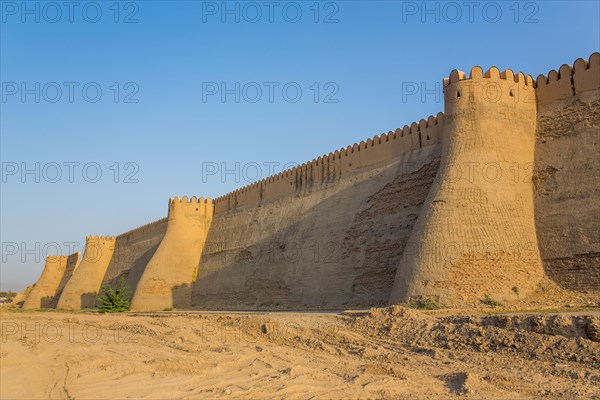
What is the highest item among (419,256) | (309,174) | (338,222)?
(309,174)

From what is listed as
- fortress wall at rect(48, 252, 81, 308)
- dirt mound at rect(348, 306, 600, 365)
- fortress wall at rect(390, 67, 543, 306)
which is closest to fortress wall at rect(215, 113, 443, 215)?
fortress wall at rect(390, 67, 543, 306)

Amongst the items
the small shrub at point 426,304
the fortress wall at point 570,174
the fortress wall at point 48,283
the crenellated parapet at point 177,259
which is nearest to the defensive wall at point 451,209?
the fortress wall at point 570,174

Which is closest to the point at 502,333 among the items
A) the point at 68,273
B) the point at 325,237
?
the point at 325,237

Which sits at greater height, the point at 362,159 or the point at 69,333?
the point at 362,159

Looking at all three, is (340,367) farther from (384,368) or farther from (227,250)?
(227,250)

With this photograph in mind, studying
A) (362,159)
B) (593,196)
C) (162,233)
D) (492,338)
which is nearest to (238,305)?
(362,159)

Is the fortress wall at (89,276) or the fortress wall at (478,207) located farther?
the fortress wall at (89,276)

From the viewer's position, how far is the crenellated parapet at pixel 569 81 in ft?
41.8

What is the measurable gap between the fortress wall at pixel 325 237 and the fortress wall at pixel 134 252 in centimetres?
631

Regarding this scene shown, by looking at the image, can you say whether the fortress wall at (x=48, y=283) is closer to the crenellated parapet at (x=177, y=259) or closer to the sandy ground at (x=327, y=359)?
the crenellated parapet at (x=177, y=259)

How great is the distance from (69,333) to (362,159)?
12.0 meters

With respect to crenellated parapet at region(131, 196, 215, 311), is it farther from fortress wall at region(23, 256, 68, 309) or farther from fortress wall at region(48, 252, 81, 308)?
fortress wall at region(23, 256, 68, 309)

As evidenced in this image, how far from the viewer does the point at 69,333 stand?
8844mm

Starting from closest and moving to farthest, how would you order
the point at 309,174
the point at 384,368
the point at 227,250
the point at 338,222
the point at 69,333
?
the point at 384,368
the point at 69,333
the point at 338,222
the point at 309,174
the point at 227,250
